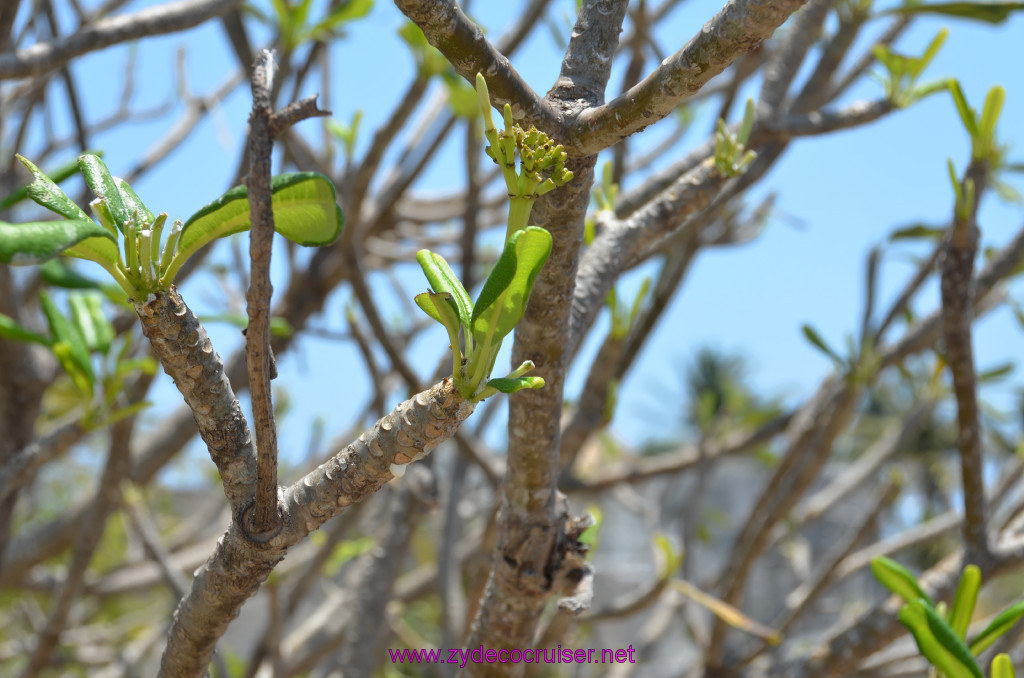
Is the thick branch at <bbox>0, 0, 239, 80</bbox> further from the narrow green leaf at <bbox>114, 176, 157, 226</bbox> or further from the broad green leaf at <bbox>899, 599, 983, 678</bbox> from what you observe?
the broad green leaf at <bbox>899, 599, 983, 678</bbox>

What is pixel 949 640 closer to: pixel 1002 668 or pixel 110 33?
pixel 1002 668

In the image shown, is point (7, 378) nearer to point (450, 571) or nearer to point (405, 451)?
point (450, 571)

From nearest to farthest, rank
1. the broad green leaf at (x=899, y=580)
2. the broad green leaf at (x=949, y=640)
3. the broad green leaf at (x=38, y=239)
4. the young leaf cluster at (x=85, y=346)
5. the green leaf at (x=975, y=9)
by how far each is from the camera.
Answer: the broad green leaf at (x=38, y=239), the broad green leaf at (x=949, y=640), the broad green leaf at (x=899, y=580), the young leaf cluster at (x=85, y=346), the green leaf at (x=975, y=9)

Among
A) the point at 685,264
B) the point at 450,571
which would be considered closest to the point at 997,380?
the point at 685,264

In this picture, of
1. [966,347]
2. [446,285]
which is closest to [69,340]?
[446,285]

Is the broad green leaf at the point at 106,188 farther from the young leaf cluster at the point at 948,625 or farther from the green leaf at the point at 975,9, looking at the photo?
the green leaf at the point at 975,9

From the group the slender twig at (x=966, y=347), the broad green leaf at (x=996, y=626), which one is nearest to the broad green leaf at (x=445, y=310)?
the broad green leaf at (x=996, y=626)

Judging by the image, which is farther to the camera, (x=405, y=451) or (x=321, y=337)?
(x=321, y=337)
